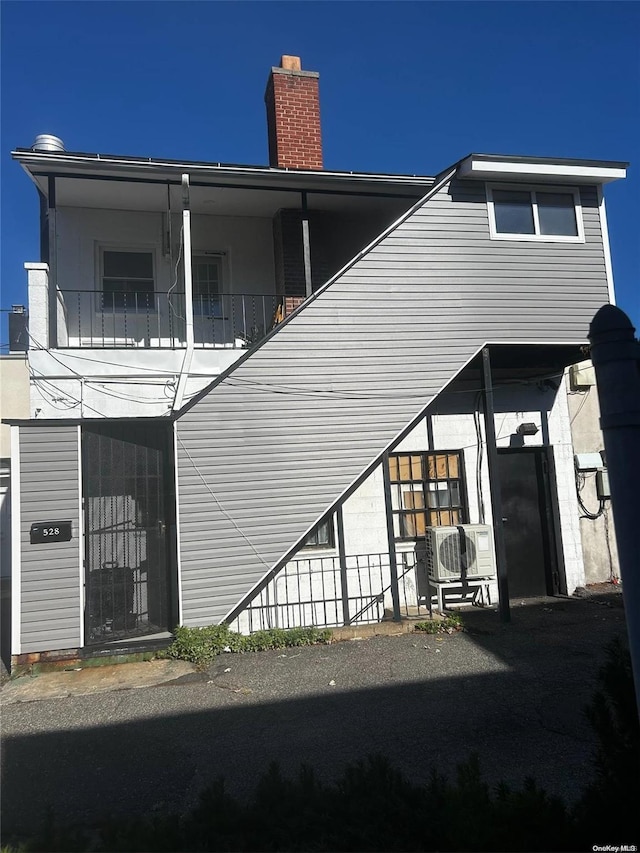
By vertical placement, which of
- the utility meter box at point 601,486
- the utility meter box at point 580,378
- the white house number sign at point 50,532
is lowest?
the white house number sign at point 50,532

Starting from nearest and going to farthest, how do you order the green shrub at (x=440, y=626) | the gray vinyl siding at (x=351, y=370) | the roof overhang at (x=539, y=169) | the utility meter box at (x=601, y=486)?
1. the gray vinyl siding at (x=351, y=370)
2. the green shrub at (x=440, y=626)
3. the roof overhang at (x=539, y=169)
4. the utility meter box at (x=601, y=486)

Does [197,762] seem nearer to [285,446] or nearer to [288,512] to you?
[288,512]

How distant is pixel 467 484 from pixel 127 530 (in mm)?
5284

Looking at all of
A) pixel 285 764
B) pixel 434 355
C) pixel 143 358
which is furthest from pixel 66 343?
pixel 285 764

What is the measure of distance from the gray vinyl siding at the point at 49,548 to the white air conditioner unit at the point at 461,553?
490cm

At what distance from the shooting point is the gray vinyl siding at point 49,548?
268 inches

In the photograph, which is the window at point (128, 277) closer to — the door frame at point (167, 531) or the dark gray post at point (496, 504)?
the door frame at point (167, 531)

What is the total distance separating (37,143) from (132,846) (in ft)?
37.4

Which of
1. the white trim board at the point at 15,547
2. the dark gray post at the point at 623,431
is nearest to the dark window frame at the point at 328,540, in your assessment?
the white trim board at the point at 15,547

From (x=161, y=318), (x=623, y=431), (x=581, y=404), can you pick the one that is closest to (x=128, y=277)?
(x=161, y=318)

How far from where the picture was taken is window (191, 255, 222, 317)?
10.6 meters

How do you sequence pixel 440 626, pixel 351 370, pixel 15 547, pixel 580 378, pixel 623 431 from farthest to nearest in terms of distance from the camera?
pixel 580 378 < pixel 351 370 < pixel 440 626 < pixel 15 547 < pixel 623 431

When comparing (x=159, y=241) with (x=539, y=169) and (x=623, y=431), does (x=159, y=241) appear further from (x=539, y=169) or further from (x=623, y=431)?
(x=623, y=431)

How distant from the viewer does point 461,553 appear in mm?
8703
